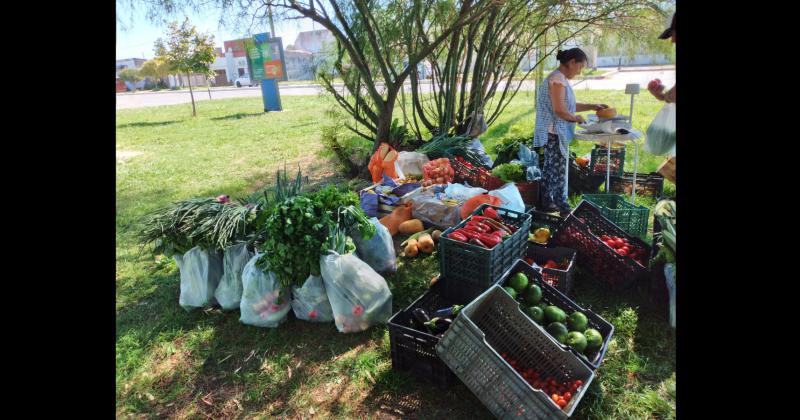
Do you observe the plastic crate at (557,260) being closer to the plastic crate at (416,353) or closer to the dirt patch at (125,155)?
the plastic crate at (416,353)

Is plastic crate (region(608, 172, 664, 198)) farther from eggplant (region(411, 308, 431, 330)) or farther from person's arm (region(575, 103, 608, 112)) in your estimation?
eggplant (region(411, 308, 431, 330))

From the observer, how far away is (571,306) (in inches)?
107

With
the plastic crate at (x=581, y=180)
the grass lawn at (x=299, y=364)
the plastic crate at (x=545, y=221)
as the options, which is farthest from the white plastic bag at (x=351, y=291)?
the plastic crate at (x=581, y=180)

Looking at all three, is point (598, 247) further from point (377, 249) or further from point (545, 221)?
point (377, 249)

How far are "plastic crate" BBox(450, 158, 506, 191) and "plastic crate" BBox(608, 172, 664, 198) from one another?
1.45 metres

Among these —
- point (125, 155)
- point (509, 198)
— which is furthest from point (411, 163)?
point (125, 155)

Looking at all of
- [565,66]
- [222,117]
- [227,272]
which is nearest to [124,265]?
[227,272]

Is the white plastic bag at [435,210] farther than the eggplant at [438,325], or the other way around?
the white plastic bag at [435,210]

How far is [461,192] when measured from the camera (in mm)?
4754

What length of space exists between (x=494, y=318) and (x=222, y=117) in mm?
15927

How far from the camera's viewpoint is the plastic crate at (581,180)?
5543 millimetres

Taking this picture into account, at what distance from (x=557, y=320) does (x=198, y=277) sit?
256 centimetres

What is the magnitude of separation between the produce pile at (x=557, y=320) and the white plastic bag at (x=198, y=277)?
86.6 inches
